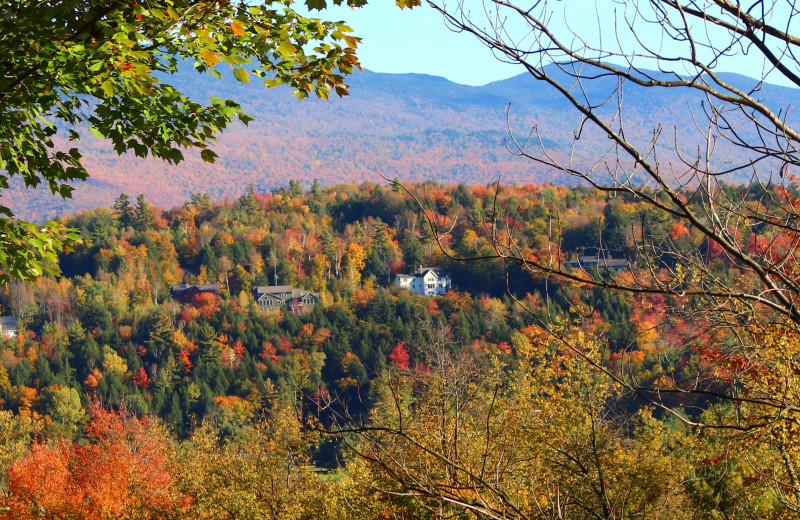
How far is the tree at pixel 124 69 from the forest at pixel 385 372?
2.10 ft

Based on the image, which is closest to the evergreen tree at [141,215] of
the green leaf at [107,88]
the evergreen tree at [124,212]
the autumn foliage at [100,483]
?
the evergreen tree at [124,212]

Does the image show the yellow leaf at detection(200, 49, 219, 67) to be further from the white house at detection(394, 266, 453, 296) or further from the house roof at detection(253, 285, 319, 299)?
the white house at detection(394, 266, 453, 296)

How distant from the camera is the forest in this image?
3334mm

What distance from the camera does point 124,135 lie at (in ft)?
11.6

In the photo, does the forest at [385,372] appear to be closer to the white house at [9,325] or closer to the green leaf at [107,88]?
the green leaf at [107,88]

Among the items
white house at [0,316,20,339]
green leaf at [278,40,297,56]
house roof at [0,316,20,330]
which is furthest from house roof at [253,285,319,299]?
green leaf at [278,40,297,56]

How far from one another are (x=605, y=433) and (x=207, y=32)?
10.4m

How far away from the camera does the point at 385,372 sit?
37.5m

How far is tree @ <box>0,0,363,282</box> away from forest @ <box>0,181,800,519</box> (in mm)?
640

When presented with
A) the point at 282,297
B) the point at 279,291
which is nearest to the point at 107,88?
the point at 282,297

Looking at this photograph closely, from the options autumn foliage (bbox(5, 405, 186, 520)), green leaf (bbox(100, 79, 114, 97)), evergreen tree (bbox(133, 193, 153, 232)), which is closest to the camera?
green leaf (bbox(100, 79, 114, 97))

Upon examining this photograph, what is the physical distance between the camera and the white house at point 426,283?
266ft

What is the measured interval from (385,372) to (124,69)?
35146 mm

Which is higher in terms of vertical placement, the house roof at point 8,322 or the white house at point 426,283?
the white house at point 426,283
